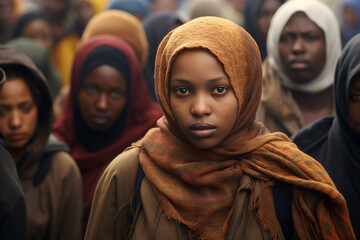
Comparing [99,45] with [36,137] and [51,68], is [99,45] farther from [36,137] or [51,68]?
[51,68]

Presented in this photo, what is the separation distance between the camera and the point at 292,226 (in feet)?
8.25

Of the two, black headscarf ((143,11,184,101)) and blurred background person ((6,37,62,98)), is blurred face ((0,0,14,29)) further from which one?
black headscarf ((143,11,184,101))

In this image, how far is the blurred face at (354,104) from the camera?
3.14 meters

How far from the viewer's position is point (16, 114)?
3.57 m

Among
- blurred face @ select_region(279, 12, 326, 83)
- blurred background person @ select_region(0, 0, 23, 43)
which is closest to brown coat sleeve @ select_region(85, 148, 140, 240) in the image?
blurred face @ select_region(279, 12, 326, 83)

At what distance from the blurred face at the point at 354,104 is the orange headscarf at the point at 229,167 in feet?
2.39

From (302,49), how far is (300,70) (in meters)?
0.16

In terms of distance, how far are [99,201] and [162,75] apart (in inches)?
25.7

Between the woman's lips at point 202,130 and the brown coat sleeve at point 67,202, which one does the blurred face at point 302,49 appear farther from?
the woman's lips at point 202,130

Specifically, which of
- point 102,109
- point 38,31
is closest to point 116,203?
point 102,109

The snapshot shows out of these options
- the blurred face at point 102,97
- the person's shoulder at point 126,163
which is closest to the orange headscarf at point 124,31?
the blurred face at point 102,97

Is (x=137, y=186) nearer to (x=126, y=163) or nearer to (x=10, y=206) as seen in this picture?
(x=126, y=163)

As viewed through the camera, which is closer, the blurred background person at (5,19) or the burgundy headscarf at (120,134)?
the burgundy headscarf at (120,134)

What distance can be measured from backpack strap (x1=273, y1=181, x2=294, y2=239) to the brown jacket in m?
0.08
